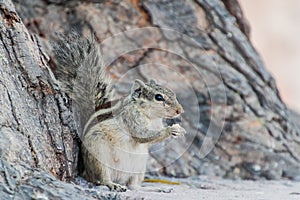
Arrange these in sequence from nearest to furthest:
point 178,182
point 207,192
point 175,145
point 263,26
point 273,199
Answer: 1. point 273,199
2. point 207,192
3. point 178,182
4. point 175,145
5. point 263,26

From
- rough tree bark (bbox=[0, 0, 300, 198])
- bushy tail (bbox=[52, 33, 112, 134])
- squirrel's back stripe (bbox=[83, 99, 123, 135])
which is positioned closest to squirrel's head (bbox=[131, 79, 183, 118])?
squirrel's back stripe (bbox=[83, 99, 123, 135])

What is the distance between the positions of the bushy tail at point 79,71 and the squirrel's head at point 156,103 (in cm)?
28

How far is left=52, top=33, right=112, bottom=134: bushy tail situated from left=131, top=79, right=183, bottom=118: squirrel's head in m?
0.28

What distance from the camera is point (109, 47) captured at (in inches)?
224

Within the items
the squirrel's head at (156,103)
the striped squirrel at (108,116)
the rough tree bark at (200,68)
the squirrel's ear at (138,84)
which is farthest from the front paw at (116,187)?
the rough tree bark at (200,68)

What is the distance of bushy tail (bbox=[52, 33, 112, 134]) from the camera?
4414 mm

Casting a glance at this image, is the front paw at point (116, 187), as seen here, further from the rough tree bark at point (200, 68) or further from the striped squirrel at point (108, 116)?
the rough tree bark at point (200, 68)

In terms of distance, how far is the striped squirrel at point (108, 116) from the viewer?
4.31m

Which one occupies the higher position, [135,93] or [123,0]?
[123,0]

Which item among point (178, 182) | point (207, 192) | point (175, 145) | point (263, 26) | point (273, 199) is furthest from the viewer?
point (263, 26)

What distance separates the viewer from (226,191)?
448 centimetres

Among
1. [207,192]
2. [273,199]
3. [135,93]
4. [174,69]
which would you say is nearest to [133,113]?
[135,93]

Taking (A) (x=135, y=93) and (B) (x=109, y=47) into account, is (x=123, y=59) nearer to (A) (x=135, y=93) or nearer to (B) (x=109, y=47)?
(B) (x=109, y=47)

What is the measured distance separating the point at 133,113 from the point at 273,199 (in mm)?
1007
